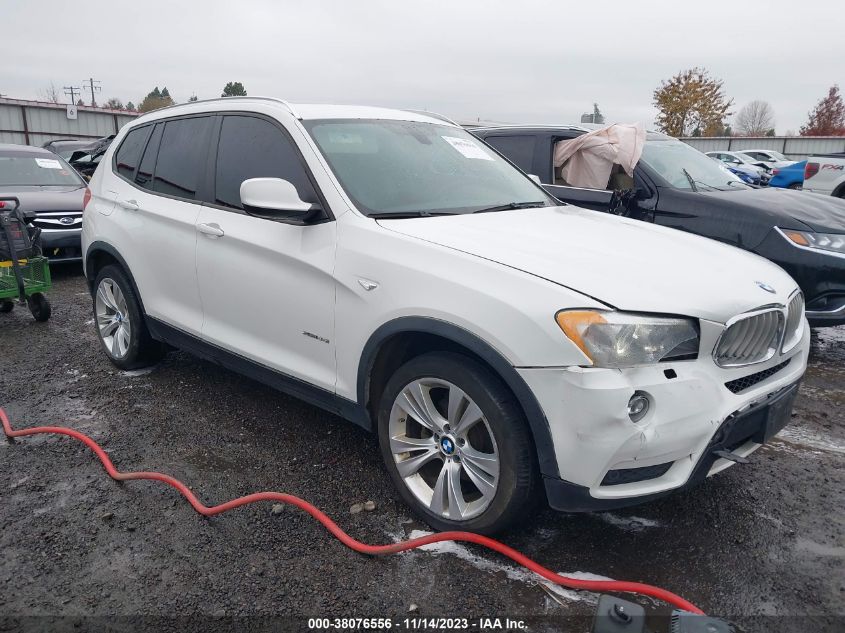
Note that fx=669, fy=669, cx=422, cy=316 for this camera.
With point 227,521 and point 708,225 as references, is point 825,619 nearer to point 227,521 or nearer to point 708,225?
point 227,521

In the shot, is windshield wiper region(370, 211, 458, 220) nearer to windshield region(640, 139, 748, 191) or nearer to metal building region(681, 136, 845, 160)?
windshield region(640, 139, 748, 191)

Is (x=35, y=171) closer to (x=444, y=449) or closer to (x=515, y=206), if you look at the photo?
(x=515, y=206)


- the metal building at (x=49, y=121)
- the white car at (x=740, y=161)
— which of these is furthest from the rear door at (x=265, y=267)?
the metal building at (x=49, y=121)

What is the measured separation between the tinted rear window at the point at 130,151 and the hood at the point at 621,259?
Result: 251 centimetres

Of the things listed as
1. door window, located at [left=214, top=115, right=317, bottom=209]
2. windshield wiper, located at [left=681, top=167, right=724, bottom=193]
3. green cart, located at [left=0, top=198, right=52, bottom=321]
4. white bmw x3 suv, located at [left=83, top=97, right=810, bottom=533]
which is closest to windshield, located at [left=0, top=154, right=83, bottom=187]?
Answer: green cart, located at [left=0, top=198, right=52, bottom=321]

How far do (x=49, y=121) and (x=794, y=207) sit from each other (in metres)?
26.8

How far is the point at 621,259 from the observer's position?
2.75 m

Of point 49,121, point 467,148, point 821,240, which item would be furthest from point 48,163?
point 49,121

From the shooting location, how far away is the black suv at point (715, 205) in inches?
190

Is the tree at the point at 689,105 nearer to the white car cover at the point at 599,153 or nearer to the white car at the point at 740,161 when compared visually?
the white car at the point at 740,161

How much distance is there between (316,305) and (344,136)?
3.20ft

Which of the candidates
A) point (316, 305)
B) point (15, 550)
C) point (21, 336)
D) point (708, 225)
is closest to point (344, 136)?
point (316, 305)

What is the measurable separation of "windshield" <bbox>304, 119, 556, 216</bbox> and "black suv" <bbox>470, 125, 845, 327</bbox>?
2.04 metres

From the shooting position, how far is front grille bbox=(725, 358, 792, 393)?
2549 mm
